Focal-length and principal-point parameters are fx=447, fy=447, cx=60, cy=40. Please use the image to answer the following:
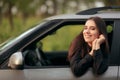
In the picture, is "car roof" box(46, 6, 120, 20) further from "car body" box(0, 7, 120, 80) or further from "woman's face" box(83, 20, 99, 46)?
"woman's face" box(83, 20, 99, 46)

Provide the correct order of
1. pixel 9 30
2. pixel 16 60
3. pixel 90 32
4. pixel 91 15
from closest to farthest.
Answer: pixel 16 60 → pixel 90 32 → pixel 91 15 → pixel 9 30

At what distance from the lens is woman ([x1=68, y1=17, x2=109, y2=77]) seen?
4.25 meters

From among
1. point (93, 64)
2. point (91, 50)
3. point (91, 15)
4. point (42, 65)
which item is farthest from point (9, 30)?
point (93, 64)

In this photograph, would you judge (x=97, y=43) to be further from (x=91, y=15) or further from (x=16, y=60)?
(x=16, y=60)

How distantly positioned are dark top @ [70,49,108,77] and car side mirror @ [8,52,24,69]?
498 millimetres

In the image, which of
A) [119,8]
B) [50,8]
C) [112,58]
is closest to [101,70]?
[112,58]

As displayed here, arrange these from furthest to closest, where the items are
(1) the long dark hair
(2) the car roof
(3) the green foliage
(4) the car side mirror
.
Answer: (3) the green foliage → (2) the car roof → (1) the long dark hair → (4) the car side mirror

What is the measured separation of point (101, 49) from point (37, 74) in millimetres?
666

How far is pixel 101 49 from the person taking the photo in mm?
4344

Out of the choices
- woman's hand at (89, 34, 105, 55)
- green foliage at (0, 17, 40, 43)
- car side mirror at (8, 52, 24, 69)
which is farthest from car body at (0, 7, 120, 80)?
green foliage at (0, 17, 40, 43)

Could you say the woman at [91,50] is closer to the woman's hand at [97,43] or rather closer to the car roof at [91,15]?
the woman's hand at [97,43]

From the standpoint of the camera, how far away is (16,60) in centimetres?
420

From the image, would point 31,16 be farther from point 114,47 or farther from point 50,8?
point 114,47

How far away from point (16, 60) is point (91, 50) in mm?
747
